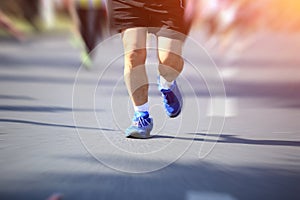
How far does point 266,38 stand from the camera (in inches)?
250

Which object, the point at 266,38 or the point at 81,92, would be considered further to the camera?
the point at 266,38

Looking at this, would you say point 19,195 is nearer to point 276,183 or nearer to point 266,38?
point 276,183

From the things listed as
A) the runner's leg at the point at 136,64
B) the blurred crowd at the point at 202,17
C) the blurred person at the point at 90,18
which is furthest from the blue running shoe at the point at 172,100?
the blurred person at the point at 90,18

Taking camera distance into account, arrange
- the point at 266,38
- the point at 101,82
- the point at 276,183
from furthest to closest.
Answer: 1. the point at 266,38
2. the point at 101,82
3. the point at 276,183

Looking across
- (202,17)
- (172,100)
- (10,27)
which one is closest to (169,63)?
(172,100)

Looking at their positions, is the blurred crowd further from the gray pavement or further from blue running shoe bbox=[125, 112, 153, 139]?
blue running shoe bbox=[125, 112, 153, 139]

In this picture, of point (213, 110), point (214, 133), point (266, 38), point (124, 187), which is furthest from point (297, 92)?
point (124, 187)

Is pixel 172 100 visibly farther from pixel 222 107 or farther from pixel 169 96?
pixel 222 107

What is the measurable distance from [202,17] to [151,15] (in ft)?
5.07

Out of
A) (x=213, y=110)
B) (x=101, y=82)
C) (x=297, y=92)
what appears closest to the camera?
(x=213, y=110)

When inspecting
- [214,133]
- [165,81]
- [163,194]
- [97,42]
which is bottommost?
[163,194]

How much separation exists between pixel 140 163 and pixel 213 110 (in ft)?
3.21

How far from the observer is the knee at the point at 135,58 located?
3312 mm

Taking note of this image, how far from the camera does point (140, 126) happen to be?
130 inches
